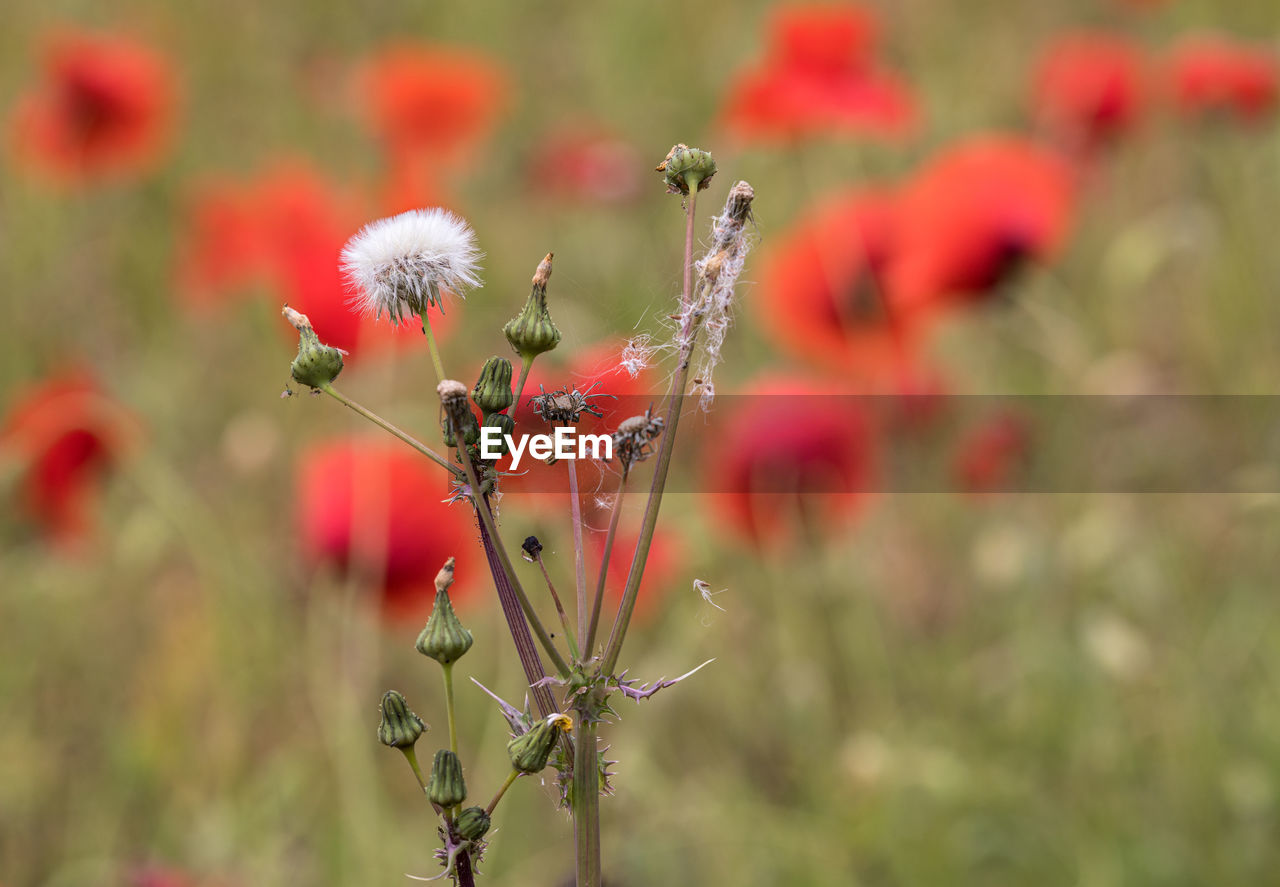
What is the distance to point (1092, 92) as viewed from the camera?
1343 millimetres

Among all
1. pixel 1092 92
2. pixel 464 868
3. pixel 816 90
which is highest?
pixel 1092 92

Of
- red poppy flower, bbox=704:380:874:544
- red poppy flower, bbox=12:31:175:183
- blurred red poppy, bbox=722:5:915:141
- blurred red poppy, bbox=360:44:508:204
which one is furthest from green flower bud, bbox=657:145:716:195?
red poppy flower, bbox=12:31:175:183

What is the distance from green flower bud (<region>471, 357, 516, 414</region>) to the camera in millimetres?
216

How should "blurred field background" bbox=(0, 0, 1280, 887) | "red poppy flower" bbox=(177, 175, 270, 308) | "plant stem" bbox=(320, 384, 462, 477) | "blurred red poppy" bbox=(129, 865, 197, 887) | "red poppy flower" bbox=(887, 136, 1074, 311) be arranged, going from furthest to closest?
1. "red poppy flower" bbox=(177, 175, 270, 308)
2. "red poppy flower" bbox=(887, 136, 1074, 311)
3. "blurred field background" bbox=(0, 0, 1280, 887)
4. "blurred red poppy" bbox=(129, 865, 197, 887)
5. "plant stem" bbox=(320, 384, 462, 477)

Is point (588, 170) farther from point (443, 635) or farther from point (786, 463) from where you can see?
point (443, 635)

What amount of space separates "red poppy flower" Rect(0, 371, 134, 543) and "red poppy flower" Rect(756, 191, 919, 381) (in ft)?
2.21

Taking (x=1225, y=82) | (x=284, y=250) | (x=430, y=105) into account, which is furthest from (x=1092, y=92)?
(x=284, y=250)

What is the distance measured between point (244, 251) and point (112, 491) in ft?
1.32

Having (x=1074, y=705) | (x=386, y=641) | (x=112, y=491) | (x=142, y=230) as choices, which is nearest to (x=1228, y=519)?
(x=1074, y=705)

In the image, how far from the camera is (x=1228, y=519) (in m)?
1.28

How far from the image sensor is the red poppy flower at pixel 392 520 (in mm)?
900

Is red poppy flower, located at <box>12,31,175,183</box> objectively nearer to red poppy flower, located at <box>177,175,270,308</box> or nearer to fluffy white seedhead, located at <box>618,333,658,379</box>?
red poppy flower, located at <box>177,175,270,308</box>

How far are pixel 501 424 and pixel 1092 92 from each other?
1329 mm

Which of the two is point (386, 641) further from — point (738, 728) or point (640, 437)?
point (640, 437)
